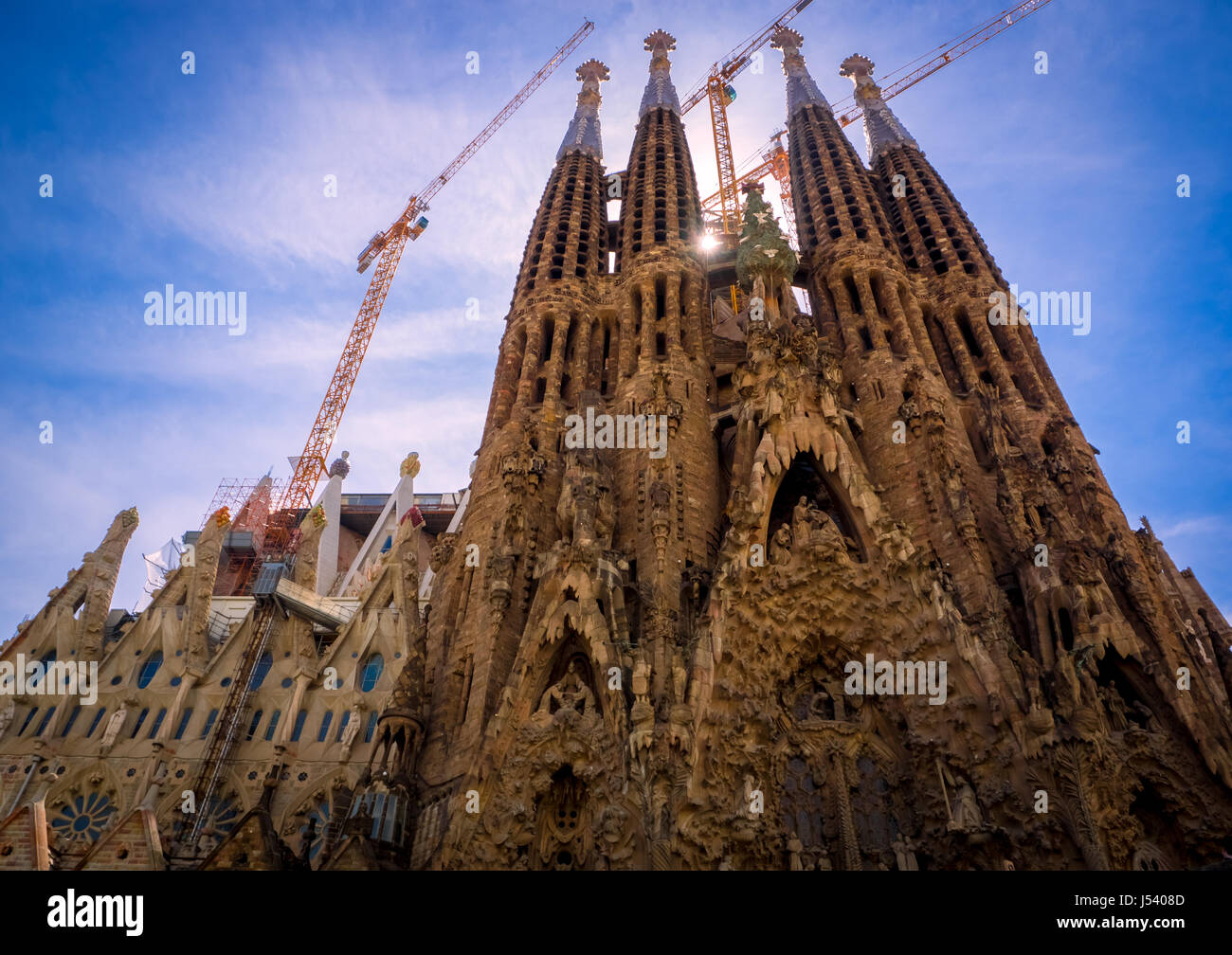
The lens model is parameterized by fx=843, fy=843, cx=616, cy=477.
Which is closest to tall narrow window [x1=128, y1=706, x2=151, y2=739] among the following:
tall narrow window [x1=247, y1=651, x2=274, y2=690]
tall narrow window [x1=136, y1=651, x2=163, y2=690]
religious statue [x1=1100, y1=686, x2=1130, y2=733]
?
tall narrow window [x1=136, y1=651, x2=163, y2=690]

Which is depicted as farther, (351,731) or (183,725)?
(183,725)

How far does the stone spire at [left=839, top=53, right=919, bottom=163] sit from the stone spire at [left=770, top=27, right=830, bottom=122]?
184 cm

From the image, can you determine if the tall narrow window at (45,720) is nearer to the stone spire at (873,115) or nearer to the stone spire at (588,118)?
the stone spire at (588,118)

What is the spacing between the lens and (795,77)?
43.2 m

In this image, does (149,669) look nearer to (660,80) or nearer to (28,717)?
(28,717)

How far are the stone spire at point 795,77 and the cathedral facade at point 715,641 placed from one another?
1165 centimetres

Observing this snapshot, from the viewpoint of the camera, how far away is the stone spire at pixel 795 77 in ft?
134

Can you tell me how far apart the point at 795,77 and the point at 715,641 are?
3629cm

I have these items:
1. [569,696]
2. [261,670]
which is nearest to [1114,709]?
[569,696]

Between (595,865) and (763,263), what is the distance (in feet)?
62.9

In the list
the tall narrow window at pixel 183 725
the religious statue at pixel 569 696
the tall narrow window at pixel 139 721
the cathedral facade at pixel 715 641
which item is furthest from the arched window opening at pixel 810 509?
the tall narrow window at pixel 139 721

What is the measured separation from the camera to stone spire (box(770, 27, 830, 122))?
134ft

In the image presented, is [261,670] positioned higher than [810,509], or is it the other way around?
[261,670]
